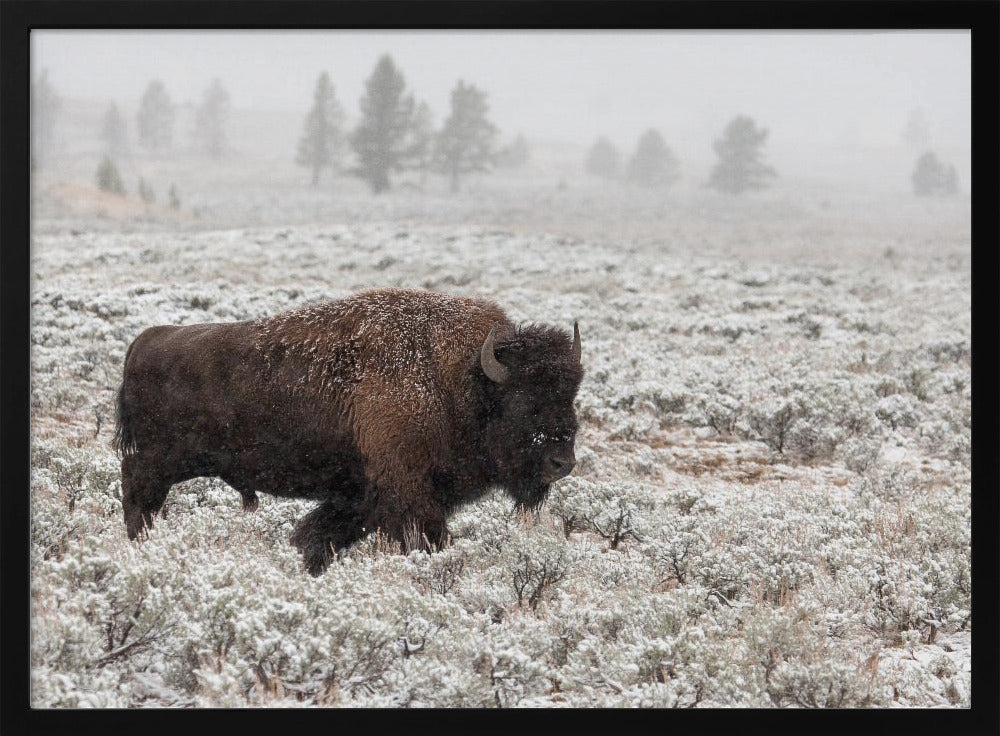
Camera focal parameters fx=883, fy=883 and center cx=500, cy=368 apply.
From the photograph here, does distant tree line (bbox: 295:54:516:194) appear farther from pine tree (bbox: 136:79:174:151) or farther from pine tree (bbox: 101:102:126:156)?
pine tree (bbox: 101:102:126:156)

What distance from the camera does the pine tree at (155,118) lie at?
6605 mm

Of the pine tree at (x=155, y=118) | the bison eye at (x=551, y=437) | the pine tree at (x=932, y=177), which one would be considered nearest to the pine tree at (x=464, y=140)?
the pine tree at (x=155, y=118)

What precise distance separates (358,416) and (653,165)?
38.9ft

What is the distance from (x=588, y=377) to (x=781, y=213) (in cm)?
988

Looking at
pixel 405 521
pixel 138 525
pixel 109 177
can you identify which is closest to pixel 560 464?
pixel 405 521

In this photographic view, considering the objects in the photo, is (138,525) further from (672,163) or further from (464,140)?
(672,163)

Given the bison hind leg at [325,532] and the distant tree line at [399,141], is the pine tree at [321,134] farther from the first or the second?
the bison hind leg at [325,532]

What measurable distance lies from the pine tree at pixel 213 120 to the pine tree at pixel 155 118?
0.97 ft

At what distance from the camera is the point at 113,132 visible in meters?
9.98

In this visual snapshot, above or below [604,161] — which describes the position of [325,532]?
below

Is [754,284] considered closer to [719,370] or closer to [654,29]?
[719,370]

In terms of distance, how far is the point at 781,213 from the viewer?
1642 centimetres

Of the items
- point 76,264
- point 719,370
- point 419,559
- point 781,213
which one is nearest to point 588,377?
point 719,370
